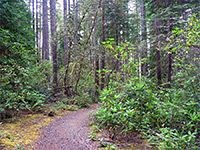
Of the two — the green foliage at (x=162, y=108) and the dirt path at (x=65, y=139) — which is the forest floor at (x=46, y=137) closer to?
the dirt path at (x=65, y=139)

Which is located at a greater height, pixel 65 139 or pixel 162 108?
pixel 162 108

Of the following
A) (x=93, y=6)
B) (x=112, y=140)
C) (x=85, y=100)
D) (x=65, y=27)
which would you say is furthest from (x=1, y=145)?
(x=93, y=6)

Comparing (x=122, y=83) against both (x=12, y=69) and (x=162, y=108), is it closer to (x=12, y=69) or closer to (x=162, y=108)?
(x=162, y=108)

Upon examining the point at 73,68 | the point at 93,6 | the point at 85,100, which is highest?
the point at 93,6

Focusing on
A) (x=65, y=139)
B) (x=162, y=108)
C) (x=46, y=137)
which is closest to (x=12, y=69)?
(x=46, y=137)

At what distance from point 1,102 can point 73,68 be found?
17.7 feet

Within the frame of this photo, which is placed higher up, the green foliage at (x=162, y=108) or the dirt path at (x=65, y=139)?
the green foliage at (x=162, y=108)

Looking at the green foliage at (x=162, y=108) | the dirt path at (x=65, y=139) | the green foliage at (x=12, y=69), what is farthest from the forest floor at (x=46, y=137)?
the green foliage at (x=12, y=69)

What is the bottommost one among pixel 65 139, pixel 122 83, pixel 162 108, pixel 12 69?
pixel 65 139

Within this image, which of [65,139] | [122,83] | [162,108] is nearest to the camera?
[65,139]

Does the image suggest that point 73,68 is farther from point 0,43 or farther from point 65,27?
point 0,43

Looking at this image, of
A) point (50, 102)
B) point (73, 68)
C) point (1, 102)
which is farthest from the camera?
point (73, 68)

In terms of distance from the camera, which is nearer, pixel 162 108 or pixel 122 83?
pixel 162 108

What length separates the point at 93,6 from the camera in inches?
358
